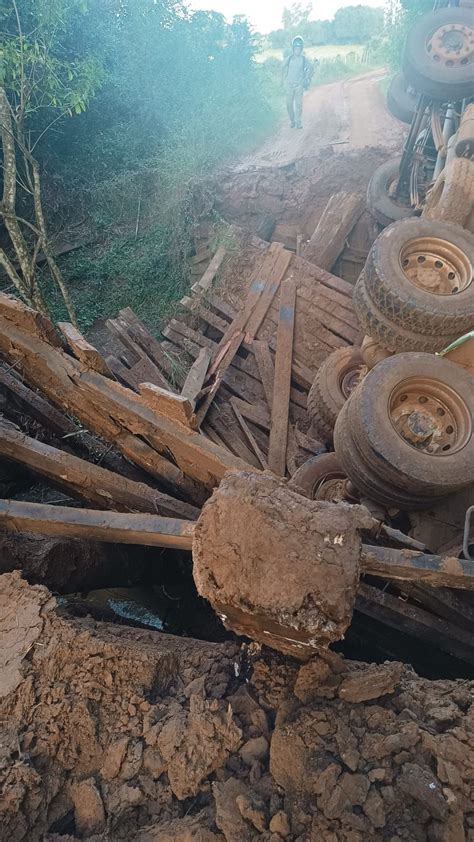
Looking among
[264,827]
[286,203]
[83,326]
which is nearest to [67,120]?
[83,326]

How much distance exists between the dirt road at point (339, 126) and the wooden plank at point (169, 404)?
11.0m

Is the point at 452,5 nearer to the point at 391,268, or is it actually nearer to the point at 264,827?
the point at 391,268

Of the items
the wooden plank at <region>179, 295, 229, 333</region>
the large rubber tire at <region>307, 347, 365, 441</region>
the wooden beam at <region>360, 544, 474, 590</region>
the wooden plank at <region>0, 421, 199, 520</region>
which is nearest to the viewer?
the wooden beam at <region>360, 544, 474, 590</region>

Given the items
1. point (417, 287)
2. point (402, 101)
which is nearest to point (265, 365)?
point (417, 287)

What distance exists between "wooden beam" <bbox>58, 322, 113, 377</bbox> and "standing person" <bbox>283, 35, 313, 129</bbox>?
1480 cm

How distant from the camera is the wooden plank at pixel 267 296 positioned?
235 inches

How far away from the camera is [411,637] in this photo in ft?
10.7

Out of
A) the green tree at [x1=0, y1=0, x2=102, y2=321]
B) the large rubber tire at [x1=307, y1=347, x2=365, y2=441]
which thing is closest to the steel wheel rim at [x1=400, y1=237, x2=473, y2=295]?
the large rubber tire at [x1=307, y1=347, x2=365, y2=441]

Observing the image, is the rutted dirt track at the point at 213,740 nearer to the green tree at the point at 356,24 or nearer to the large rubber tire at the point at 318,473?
the large rubber tire at the point at 318,473

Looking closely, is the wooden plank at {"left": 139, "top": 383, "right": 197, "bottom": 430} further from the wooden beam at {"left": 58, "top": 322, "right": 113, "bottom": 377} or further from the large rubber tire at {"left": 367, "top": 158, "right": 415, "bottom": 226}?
the large rubber tire at {"left": 367, "top": 158, "right": 415, "bottom": 226}

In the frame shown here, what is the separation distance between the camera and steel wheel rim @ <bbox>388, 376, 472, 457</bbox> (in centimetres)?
366

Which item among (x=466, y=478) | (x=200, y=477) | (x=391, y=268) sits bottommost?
(x=200, y=477)

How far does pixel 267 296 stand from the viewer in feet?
19.8

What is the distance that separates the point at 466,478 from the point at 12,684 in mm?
3071
